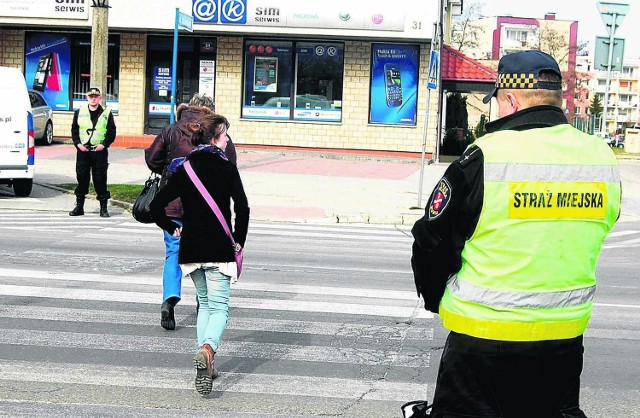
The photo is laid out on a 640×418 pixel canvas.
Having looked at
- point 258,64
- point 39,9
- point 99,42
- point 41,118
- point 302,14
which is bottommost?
point 41,118

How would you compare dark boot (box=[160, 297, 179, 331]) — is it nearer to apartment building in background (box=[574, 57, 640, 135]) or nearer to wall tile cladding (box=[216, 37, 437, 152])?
wall tile cladding (box=[216, 37, 437, 152])

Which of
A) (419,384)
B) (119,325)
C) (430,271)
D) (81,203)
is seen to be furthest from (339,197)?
(430,271)

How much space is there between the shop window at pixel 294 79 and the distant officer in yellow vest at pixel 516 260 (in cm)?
2523

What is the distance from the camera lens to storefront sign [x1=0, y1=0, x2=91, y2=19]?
28.2 m

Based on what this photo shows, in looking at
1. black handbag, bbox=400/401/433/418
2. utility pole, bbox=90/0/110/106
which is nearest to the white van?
utility pole, bbox=90/0/110/106

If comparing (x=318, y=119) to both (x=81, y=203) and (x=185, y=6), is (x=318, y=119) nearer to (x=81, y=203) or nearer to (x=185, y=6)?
(x=185, y=6)

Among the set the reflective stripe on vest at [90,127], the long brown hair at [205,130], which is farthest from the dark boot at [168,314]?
the reflective stripe on vest at [90,127]

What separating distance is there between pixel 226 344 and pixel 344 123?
21.3m

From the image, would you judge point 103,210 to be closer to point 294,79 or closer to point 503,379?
point 503,379

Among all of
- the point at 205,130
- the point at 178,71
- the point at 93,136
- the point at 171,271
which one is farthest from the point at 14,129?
the point at 178,71

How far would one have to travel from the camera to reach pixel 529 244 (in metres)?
3.40

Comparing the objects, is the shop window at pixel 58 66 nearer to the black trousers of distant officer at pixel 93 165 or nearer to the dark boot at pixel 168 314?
the black trousers of distant officer at pixel 93 165

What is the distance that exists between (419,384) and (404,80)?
22.1 m

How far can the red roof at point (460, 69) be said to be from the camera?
28.7 m
